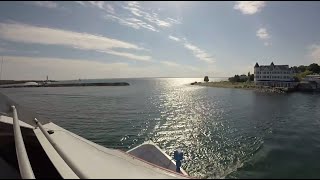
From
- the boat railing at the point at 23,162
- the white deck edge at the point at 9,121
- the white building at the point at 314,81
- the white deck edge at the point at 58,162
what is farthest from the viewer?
the white building at the point at 314,81

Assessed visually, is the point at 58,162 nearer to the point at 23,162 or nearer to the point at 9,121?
the point at 23,162

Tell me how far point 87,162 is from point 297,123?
1498 inches

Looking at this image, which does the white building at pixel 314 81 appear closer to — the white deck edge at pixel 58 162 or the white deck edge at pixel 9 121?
the white deck edge at pixel 9 121

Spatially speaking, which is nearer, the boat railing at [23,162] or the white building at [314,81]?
the boat railing at [23,162]

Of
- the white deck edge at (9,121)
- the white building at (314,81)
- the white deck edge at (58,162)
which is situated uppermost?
the white building at (314,81)

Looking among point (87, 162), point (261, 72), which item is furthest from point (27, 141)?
point (261, 72)

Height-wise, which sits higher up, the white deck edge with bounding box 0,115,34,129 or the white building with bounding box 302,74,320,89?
the white building with bounding box 302,74,320,89

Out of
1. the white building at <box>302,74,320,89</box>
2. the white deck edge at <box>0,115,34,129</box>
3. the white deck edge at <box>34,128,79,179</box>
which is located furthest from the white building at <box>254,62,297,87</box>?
the white deck edge at <box>34,128,79,179</box>

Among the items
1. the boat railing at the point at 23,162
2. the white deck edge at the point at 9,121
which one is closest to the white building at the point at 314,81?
the white deck edge at the point at 9,121

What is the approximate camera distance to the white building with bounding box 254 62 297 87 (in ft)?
427

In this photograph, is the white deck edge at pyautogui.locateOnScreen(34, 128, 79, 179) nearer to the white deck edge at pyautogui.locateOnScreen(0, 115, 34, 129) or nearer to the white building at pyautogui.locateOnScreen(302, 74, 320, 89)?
the white deck edge at pyautogui.locateOnScreen(0, 115, 34, 129)

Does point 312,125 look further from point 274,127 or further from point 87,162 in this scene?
point 87,162

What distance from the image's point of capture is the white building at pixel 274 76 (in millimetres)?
130000

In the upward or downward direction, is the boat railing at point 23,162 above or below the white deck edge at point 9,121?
below
